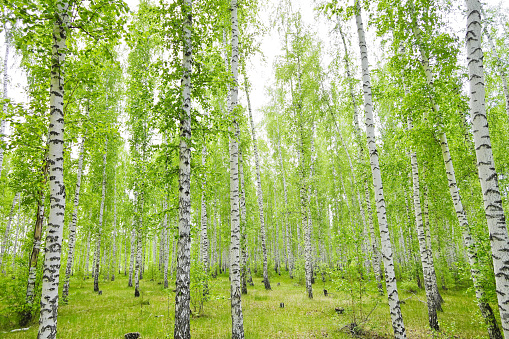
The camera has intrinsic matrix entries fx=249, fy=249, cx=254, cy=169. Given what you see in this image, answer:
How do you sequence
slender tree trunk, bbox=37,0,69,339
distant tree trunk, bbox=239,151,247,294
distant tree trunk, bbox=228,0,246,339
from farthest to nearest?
distant tree trunk, bbox=239,151,247,294 → distant tree trunk, bbox=228,0,246,339 → slender tree trunk, bbox=37,0,69,339

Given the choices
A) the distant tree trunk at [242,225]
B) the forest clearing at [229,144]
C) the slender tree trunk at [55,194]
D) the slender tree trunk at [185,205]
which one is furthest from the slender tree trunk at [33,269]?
the distant tree trunk at [242,225]

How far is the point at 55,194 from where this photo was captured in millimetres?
4465

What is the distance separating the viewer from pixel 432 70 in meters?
8.20

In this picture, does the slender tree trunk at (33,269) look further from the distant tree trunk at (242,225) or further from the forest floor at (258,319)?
the distant tree trunk at (242,225)

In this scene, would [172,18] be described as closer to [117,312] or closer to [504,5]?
[117,312]

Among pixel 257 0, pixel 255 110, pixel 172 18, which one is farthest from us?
pixel 255 110

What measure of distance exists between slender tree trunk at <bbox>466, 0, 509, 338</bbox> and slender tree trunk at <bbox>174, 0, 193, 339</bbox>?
5787mm

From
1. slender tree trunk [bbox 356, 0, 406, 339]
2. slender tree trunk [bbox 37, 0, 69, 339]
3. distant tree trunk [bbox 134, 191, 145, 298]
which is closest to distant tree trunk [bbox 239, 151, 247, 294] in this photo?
distant tree trunk [bbox 134, 191, 145, 298]

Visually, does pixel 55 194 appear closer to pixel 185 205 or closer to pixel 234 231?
pixel 185 205

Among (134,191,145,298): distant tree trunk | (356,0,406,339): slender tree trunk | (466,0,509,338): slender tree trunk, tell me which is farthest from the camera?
(134,191,145,298): distant tree trunk

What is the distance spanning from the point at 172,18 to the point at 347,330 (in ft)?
36.1

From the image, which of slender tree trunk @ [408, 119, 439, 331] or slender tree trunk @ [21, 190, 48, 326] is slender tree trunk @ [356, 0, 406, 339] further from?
slender tree trunk @ [21, 190, 48, 326]

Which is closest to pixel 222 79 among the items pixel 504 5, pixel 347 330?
pixel 347 330

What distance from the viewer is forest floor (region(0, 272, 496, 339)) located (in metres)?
7.89
